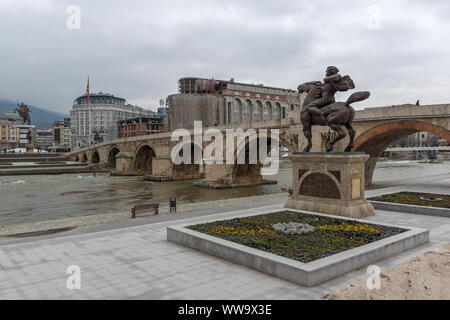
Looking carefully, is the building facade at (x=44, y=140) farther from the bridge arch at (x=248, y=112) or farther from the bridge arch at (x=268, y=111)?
the bridge arch at (x=268, y=111)

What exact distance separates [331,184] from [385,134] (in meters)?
14.3

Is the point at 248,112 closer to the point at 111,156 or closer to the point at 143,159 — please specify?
the point at 111,156

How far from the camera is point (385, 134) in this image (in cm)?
2388

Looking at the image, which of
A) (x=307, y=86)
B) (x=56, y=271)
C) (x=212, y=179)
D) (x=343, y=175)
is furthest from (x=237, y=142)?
(x=56, y=271)

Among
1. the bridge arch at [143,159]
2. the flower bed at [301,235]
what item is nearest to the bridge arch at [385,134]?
the flower bed at [301,235]

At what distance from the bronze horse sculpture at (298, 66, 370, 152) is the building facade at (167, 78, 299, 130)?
176ft

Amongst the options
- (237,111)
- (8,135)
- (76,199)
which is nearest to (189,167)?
(76,199)

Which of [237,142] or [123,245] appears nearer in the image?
[123,245]

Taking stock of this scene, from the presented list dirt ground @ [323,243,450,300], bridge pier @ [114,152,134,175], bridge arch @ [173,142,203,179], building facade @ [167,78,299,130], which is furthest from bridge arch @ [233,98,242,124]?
dirt ground @ [323,243,450,300]

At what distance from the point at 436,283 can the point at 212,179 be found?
2928cm

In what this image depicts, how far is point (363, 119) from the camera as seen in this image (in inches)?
919

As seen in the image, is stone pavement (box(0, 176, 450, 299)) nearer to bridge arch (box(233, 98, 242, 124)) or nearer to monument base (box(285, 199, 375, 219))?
monument base (box(285, 199, 375, 219))

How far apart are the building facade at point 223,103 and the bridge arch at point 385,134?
41131 mm
